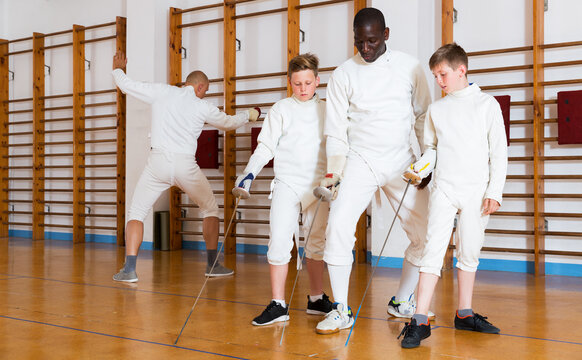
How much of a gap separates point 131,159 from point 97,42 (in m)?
1.74

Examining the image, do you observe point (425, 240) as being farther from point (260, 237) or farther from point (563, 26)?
point (260, 237)

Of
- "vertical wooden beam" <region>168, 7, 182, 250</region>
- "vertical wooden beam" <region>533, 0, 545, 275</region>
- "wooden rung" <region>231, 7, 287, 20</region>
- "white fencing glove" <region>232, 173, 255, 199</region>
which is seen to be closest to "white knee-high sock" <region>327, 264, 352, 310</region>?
"white fencing glove" <region>232, 173, 255, 199</region>

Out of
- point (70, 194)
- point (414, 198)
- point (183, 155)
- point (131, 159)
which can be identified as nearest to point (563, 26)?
point (414, 198)

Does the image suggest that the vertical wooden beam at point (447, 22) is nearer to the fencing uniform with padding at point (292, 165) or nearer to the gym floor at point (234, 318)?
the gym floor at point (234, 318)

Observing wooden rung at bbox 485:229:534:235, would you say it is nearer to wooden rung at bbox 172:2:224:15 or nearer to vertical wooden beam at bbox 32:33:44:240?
wooden rung at bbox 172:2:224:15

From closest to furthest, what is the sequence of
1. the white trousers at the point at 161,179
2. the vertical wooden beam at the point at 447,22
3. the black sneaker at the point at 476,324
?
the black sneaker at the point at 476,324 → the white trousers at the point at 161,179 → the vertical wooden beam at the point at 447,22

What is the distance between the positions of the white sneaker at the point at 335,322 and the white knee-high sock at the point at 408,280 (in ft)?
1.19

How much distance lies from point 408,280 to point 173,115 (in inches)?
86.9

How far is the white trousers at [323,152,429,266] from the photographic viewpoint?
259cm

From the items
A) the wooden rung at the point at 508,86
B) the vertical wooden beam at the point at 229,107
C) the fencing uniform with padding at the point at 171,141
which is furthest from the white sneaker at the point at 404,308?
the vertical wooden beam at the point at 229,107

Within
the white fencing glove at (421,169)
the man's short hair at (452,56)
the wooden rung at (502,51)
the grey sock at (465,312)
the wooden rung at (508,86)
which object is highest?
the wooden rung at (502,51)

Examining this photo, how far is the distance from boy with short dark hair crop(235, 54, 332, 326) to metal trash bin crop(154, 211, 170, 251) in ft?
11.8

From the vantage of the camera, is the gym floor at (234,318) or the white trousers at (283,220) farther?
the white trousers at (283,220)

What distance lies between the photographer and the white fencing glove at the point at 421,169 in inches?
97.1
